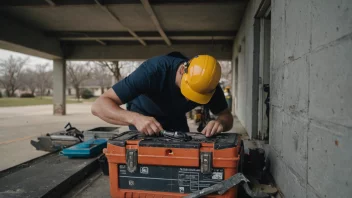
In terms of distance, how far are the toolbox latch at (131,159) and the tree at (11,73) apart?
66.3 meters

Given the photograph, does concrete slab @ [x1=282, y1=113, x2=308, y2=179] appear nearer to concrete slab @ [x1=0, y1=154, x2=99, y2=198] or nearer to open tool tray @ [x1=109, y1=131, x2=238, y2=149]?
open tool tray @ [x1=109, y1=131, x2=238, y2=149]

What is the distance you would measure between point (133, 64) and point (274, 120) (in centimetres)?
3213

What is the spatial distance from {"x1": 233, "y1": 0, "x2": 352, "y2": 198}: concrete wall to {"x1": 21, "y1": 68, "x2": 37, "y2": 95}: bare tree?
241 feet

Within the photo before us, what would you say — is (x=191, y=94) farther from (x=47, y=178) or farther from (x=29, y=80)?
(x=29, y=80)

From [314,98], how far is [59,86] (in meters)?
13.7

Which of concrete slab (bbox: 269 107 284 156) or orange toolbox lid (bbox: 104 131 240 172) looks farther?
concrete slab (bbox: 269 107 284 156)

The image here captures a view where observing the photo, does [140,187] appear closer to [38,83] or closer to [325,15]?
[325,15]

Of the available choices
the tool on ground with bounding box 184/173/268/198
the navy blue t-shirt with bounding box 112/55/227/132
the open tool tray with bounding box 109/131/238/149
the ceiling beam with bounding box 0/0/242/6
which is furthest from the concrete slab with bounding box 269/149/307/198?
the ceiling beam with bounding box 0/0/242/6

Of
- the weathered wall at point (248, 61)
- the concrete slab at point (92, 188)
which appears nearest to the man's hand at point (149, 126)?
the concrete slab at point (92, 188)

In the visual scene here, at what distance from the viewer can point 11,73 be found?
200ft

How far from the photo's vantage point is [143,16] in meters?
8.18

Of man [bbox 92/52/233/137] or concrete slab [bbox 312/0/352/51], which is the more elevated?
concrete slab [bbox 312/0/352/51]

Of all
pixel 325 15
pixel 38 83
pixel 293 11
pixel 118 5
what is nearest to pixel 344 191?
pixel 325 15

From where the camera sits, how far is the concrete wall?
1.35m
